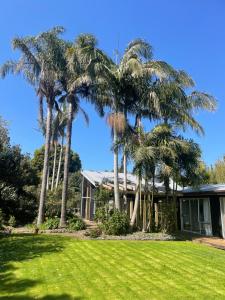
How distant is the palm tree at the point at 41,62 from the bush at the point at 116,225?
4758mm

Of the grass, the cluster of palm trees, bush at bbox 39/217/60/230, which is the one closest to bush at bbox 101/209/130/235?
the cluster of palm trees

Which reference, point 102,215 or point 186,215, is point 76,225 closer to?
point 102,215

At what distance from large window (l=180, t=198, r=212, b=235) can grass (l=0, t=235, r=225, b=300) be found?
5.18 m

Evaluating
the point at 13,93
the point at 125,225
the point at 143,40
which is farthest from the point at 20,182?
the point at 143,40

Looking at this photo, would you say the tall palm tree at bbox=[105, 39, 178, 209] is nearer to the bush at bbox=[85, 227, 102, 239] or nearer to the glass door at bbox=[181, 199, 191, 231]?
the bush at bbox=[85, 227, 102, 239]

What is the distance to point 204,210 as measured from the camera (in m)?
16.4

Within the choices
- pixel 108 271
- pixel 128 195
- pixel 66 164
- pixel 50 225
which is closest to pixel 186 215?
pixel 128 195

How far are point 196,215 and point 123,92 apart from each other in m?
8.79

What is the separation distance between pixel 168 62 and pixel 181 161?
A: 592cm

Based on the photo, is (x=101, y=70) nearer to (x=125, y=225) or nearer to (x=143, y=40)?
(x=143, y=40)

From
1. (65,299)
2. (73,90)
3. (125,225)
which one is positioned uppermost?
(73,90)

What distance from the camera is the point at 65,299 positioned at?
5453 mm

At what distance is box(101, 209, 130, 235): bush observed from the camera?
46.5ft

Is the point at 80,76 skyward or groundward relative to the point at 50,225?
skyward
